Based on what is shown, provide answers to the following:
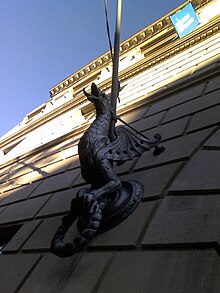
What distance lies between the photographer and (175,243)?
1901mm

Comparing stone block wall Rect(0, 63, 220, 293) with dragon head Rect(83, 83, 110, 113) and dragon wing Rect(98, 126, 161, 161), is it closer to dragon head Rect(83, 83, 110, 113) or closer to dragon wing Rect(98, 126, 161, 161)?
dragon wing Rect(98, 126, 161, 161)

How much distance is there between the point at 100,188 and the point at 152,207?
0.43 metres

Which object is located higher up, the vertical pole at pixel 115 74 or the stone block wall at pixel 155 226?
the vertical pole at pixel 115 74

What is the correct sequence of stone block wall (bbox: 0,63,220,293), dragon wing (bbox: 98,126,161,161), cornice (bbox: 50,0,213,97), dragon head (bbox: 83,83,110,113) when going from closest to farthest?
stone block wall (bbox: 0,63,220,293), dragon wing (bbox: 98,126,161,161), dragon head (bbox: 83,83,110,113), cornice (bbox: 50,0,213,97)

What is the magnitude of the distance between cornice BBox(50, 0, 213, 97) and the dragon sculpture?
30.5ft

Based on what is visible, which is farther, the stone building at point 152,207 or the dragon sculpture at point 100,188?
the dragon sculpture at point 100,188

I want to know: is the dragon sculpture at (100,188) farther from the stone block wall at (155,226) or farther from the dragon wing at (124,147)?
the stone block wall at (155,226)

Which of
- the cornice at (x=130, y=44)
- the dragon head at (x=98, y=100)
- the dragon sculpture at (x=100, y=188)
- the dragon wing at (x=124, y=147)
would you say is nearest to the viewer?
the dragon sculpture at (x=100, y=188)

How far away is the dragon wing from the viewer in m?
2.62

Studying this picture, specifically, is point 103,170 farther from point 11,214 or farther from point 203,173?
point 11,214

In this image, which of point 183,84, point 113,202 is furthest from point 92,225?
point 183,84

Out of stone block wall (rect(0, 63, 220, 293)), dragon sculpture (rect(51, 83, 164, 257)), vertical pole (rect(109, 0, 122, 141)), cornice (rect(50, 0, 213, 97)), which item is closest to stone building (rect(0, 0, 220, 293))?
stone block wall (rect(0, 63, 220, 293))

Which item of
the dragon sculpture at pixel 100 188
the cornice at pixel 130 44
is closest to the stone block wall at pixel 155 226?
the dragon sculpture at pixel 100 188

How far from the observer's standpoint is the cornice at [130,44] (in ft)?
39.1
